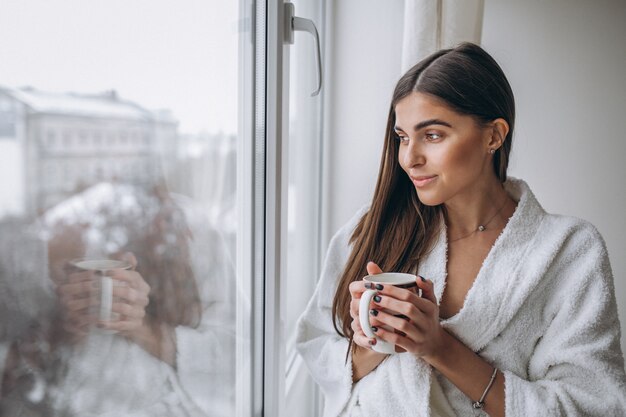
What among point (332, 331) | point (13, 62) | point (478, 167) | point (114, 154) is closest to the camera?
point (13, 62)

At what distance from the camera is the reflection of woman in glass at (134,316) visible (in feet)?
1.71

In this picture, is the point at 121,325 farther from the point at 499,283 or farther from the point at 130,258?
the point at 499,283

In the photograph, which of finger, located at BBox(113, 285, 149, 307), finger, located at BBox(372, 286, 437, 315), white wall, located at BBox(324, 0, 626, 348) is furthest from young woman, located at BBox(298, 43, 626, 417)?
white wall, located at BBox(324, 0, 626, 348)

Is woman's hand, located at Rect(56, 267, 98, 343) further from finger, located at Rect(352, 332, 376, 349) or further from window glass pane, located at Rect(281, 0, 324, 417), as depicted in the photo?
window glass pane, located at Rect(281, 0, 324, 417)

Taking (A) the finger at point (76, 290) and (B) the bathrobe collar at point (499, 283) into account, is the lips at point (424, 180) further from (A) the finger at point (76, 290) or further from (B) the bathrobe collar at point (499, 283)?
(A) the finger at point (76, 290)

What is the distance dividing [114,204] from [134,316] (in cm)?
14

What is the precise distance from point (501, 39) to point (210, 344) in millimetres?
1348

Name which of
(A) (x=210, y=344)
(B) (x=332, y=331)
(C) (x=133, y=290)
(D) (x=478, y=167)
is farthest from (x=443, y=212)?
(C) (x=133, y=290)

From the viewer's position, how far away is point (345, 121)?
1896 mm

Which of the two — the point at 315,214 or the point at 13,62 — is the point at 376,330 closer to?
the point at 13,62

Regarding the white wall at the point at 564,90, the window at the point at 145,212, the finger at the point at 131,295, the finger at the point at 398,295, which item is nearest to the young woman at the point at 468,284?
the finger at the point at 398,295

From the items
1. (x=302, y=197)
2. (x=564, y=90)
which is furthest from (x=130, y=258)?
(x=564, y=90)

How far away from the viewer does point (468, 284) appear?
3.42ft

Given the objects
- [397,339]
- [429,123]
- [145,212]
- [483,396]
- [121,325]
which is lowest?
[483,396]
